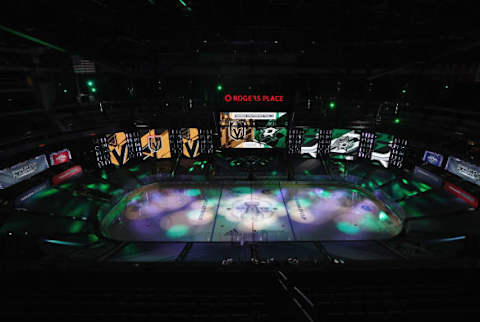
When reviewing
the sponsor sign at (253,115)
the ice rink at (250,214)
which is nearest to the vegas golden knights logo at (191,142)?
the ice rink at (250,214)

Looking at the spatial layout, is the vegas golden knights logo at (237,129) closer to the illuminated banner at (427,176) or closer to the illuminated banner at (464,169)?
the illuminated banner at (427,176)

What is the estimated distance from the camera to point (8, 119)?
11.9 m

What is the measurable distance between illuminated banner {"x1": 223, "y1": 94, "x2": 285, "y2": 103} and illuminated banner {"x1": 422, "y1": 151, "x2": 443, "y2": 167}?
27.9 feet

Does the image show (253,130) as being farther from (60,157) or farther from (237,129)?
(60,157)

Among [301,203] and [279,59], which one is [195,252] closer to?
[301,203]

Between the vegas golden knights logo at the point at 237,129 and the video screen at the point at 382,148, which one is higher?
the vegas golden knights logo at the point at 237,129

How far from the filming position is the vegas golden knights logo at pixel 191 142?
53.7 feet

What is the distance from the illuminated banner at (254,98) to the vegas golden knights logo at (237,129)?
77.8 inches

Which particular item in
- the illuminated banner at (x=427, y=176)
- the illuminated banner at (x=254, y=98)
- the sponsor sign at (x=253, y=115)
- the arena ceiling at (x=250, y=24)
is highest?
the arena ceiling at (x=250, y=24)

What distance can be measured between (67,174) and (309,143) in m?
15.0

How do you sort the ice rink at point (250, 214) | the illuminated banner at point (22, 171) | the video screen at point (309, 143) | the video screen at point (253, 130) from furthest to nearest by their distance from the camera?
the video screen at point (309, 143) → the video screen at point (253, 130) → the ice rink at point (250, 214) → the illuminated banner at point (22, 171)

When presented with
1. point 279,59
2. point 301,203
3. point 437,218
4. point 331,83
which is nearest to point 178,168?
point 301,203

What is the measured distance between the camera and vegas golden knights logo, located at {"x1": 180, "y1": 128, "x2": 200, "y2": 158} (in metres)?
16.4

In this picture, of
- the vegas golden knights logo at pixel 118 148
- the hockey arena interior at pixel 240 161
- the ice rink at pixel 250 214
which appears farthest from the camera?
the vegas golden knights logo at pixel 118 148
